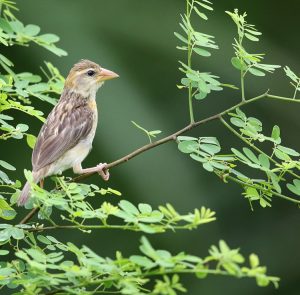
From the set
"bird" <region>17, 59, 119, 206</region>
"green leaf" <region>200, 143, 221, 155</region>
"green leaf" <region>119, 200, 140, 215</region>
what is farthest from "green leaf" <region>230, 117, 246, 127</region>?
"bird" <region>17, 59, 119, 206</region>

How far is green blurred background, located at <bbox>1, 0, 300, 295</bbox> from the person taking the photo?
6289mm

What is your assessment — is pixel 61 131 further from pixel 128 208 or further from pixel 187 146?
pixel 128 208

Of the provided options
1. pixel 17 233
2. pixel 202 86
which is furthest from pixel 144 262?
pixel 202 86

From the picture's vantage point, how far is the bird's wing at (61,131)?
4609 millimetres

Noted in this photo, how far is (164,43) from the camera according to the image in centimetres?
677

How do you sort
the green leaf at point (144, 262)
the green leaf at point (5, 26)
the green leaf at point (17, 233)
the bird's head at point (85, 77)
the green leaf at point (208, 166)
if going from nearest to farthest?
the green leaf at point (144, 262), the green leaf at point (17, 233), the green leaf at point (208, 166), the green leaf at point (5, 26), the bird's head at point (85, 77)

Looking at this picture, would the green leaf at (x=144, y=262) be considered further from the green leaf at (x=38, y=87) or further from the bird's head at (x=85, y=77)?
the bird's head at (x=85, y=77)

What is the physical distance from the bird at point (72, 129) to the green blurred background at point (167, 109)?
0.73 meters

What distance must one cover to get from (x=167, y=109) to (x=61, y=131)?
2252 millimetres

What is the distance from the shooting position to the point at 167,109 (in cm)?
712

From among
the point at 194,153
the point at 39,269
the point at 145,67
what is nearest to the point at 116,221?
the point at 145,67

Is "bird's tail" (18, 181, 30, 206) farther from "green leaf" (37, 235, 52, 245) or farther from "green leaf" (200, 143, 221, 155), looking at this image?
"green leaf" (200, 143, 221, 155)

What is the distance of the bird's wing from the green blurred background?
93 cm

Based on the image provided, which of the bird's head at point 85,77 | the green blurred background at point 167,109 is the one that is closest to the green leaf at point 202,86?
the bird's head at point 85,77
